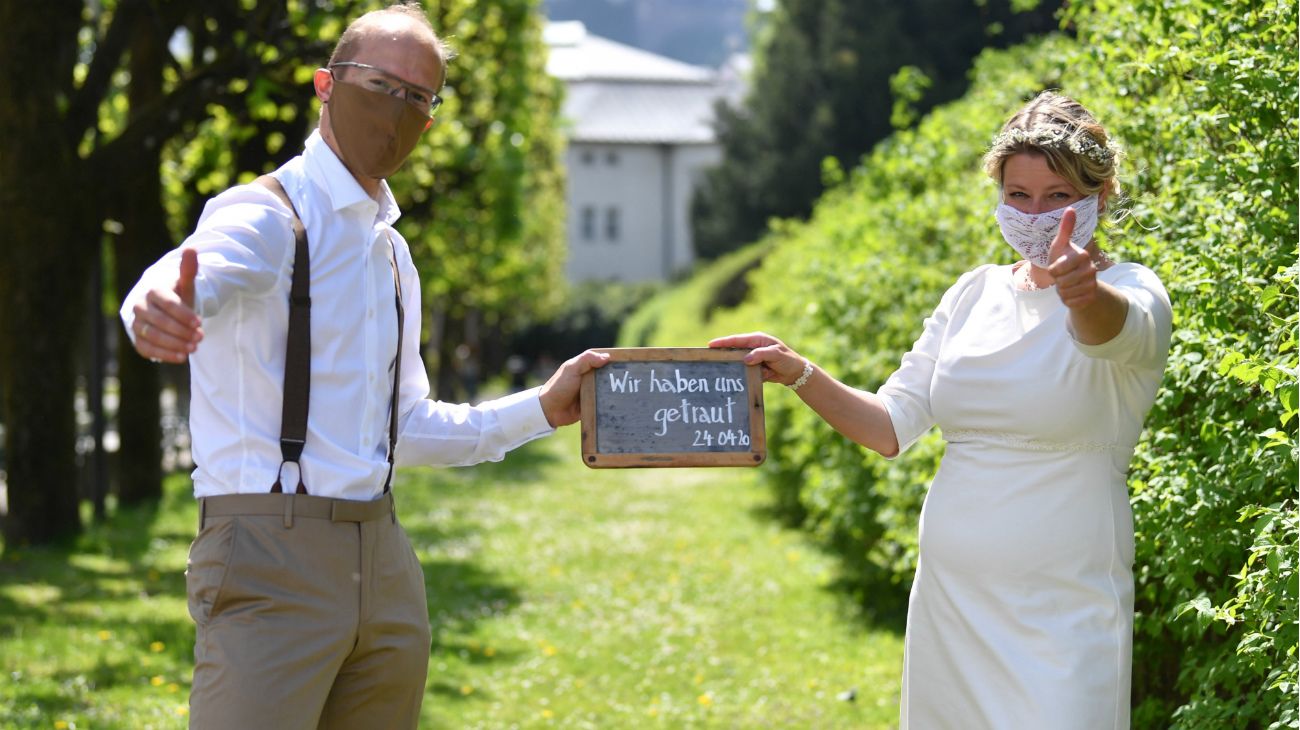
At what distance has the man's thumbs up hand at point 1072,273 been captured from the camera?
3.23m

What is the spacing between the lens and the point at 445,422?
4.08 m

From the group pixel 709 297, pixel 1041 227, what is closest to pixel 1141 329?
pixel 1041 227

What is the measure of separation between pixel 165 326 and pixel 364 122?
0.92 meters

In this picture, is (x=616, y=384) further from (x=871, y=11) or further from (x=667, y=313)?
(x=871, y=11)

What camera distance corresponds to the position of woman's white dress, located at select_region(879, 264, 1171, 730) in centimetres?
362

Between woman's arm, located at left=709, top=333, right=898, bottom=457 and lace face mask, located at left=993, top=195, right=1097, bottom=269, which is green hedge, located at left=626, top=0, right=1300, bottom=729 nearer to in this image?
lace face mask, located at left=993, top=195, right=1097, bottom=269

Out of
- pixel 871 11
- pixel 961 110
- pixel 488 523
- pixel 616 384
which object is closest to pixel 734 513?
pixel 488 523

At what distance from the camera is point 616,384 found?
14.0 ft

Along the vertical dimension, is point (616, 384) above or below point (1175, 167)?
below

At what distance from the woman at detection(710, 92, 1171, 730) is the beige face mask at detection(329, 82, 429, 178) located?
1512mm

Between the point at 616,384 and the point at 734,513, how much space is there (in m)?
13.1

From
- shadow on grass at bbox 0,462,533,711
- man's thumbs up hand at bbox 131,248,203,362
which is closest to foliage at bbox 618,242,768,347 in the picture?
shadow on grass at bbox 0,462,533,711

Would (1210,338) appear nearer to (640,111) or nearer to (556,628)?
(556,628)

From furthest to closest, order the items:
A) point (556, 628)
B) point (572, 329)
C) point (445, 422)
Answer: point (572, 329), point (556, 628), point (445, 422)
